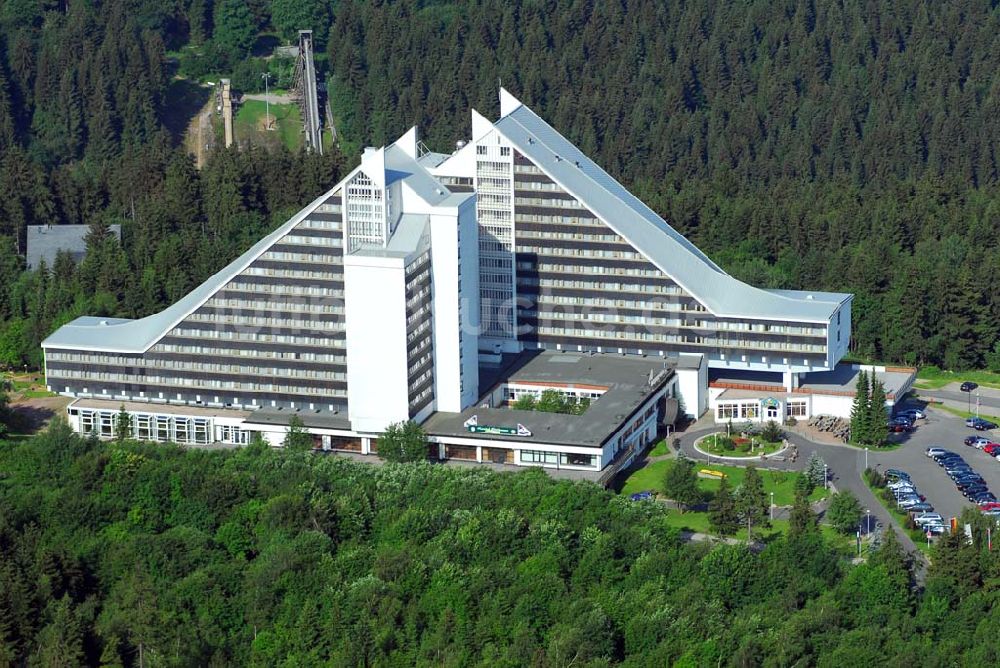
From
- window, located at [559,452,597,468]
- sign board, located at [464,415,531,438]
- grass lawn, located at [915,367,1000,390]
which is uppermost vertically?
sign board, located at [464,415,531,438]

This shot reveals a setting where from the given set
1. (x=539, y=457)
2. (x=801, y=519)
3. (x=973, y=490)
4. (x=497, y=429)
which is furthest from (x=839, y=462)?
(x=497, y=429)

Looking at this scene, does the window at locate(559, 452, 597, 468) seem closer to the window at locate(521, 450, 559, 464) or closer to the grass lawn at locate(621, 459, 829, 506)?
the window at locate(521, 450, 559, 464)

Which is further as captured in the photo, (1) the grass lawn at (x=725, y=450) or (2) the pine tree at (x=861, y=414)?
(2) the pine tree at (x=861, y=414)

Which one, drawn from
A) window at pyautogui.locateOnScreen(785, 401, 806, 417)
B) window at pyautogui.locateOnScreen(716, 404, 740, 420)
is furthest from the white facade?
window at pyautogui.locateOnScreen(785, 401, 806, 417)

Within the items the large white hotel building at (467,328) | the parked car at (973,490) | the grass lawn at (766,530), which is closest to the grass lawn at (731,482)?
the large white hotel building at (467,328)

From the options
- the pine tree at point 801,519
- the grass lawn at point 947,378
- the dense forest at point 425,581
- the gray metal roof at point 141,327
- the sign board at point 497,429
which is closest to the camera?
the dense forest at point 425,581

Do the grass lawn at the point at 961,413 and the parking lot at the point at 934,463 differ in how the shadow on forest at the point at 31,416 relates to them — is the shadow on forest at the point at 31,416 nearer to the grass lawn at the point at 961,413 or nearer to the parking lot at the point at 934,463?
the parking lot at the point at 934,463

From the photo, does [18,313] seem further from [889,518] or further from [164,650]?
[889,518]

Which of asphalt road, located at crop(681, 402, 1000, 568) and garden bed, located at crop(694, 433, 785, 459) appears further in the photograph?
garden bed, located at crop(694, 433, 785, 459)
